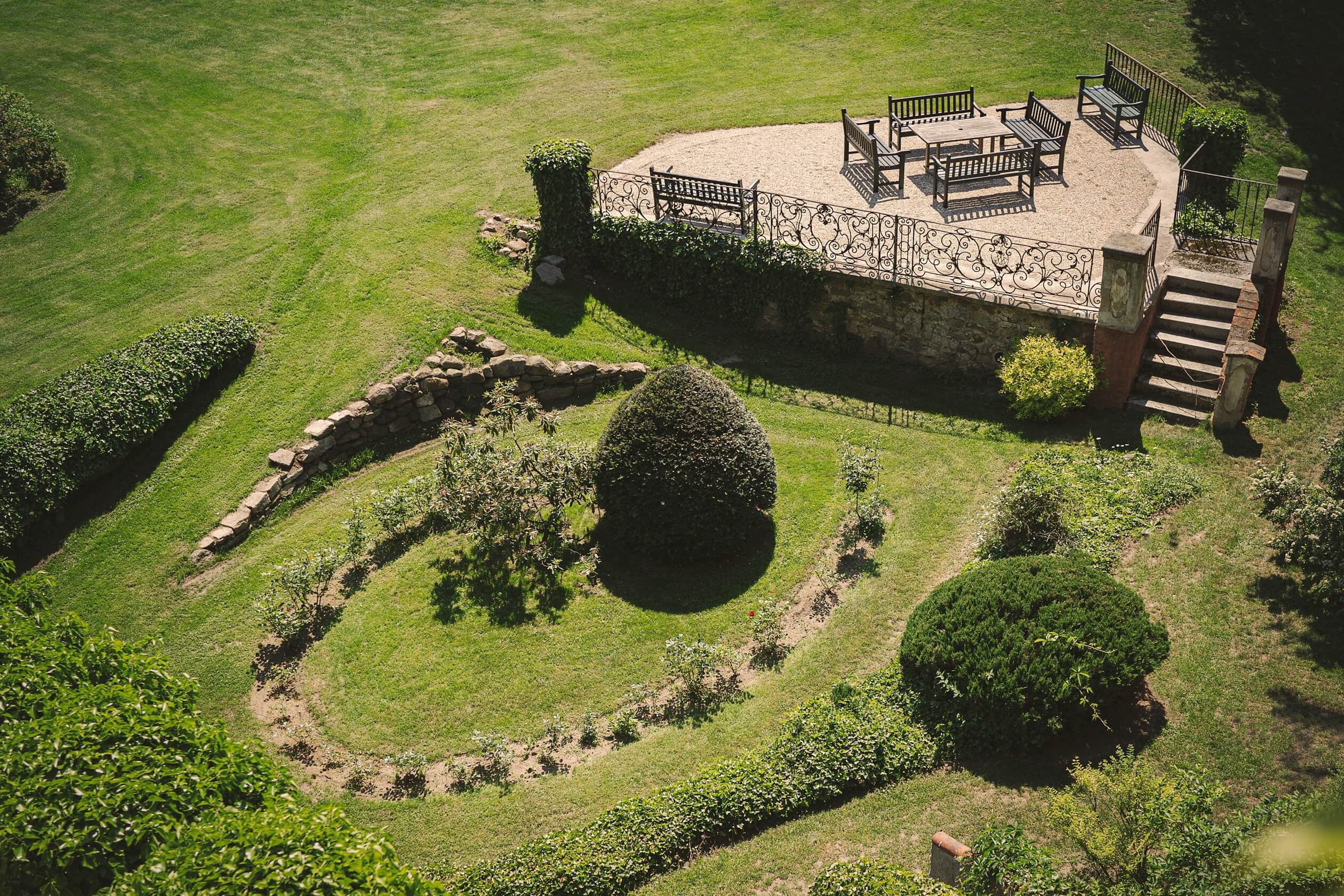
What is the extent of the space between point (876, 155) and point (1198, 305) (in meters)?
6.04

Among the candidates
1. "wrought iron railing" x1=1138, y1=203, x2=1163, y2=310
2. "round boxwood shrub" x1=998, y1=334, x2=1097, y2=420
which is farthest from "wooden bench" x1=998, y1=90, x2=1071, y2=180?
"round boxwood shrub" x1=998, y1=334, x2=1097, y2=420

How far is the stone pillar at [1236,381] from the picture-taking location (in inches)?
530

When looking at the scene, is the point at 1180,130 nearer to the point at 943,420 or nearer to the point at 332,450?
the point at 943,420

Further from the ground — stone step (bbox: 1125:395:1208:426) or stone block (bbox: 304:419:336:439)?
stone step (bbox: 1125:395:1208:426)

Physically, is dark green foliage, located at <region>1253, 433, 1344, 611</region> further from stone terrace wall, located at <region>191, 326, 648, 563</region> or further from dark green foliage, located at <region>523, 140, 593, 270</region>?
dark green foliage, located at <region>523, 140, 593, 270</region>

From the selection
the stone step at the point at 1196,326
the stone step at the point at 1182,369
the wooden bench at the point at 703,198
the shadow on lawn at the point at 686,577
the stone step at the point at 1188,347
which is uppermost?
the wooden bench at the point at 703,198

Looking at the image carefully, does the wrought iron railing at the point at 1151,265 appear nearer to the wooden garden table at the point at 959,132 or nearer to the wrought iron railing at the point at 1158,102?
the wooden garden table at the point at 959,132

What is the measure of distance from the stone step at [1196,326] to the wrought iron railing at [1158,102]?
576 cm

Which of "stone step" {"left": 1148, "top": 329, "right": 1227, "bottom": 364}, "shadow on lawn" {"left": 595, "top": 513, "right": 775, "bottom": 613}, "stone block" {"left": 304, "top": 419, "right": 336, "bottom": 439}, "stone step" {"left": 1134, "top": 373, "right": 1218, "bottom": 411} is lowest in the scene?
"shadow on lawn" {"left": 595, "top": 513, "right": 775, "bottom": 613}

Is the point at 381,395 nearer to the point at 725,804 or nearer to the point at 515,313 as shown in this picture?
the point at 515,313

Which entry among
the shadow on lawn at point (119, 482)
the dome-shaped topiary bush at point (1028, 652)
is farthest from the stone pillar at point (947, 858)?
the shadow on lawn at point (119, 482)

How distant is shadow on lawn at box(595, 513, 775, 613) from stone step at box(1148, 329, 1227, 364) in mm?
6614

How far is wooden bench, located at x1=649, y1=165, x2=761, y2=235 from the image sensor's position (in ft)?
56.4

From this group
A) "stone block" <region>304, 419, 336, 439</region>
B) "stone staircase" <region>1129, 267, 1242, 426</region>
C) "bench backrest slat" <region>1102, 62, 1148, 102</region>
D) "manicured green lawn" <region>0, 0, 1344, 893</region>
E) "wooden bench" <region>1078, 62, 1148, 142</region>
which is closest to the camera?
"manicured green lawn" <region>0, 0, 1344, 893</region>
